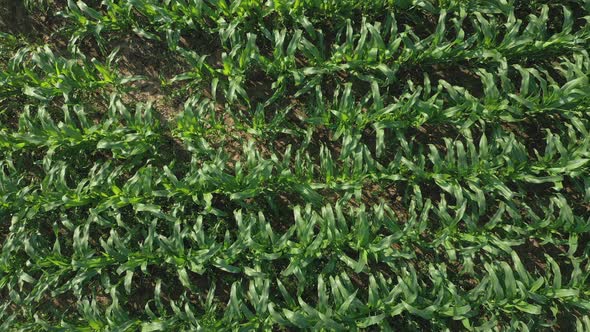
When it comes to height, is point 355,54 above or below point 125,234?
above

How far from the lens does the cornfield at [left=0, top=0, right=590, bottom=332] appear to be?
2.83 metres

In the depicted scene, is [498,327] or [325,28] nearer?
[498,327]

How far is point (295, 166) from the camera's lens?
306 centimetres

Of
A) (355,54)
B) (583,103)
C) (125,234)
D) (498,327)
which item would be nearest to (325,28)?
(355,54)

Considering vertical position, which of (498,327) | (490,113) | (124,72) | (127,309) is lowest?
(127,309)

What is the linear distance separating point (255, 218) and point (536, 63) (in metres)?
2.18

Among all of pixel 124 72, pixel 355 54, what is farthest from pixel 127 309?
pixel 355 54

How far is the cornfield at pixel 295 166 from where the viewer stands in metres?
2.83

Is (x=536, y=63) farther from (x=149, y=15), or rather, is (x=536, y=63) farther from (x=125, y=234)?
(x=125, y=234)

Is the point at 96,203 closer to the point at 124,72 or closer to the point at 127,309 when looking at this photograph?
the point at 127,309

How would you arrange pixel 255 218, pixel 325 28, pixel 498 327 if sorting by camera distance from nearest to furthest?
pixel 255 218, pixel 498 327, pixel 325 28

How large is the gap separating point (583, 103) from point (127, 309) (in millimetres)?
3239

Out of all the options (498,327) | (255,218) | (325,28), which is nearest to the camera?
(255,218)

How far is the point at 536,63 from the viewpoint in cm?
323
